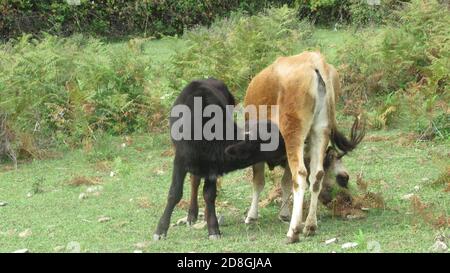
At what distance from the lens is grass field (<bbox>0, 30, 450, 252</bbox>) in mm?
7164

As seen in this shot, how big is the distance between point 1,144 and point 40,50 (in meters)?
1.98

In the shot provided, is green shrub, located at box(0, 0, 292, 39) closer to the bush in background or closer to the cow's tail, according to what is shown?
the bush in background

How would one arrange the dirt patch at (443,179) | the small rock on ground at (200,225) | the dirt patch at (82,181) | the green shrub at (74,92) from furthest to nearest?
the green shrub at (74,92) < the dirt patch at (82,181) < the dirt patch at (443,179) < the small rock on ground at (200,225)

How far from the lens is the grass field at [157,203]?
7164mm

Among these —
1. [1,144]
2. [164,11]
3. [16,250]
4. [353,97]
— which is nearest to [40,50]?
[1,144]

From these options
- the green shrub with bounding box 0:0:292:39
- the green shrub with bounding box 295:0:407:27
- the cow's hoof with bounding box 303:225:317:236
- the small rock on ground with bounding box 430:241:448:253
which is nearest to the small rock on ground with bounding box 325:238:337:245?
the cow's hoof with bounding box 303:225:317:236

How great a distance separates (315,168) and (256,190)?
989 millimetres

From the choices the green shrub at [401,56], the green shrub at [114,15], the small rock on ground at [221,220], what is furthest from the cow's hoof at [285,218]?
the green shrub at [114,15]

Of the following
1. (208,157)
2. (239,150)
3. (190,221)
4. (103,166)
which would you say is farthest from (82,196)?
(239,150)

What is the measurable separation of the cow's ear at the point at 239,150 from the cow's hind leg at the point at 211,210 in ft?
1.39

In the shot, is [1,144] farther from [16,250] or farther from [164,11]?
[164,11]

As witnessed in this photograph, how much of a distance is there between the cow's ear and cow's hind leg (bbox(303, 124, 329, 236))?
59 cm

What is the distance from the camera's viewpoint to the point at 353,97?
1260 centimetres

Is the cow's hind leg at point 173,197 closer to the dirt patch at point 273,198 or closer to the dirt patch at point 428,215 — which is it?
the dirt patch at point 273,198
